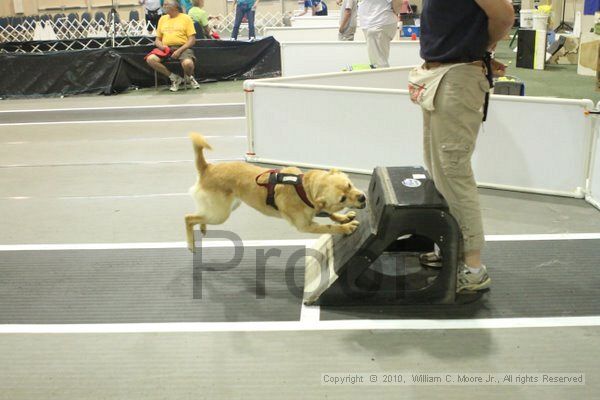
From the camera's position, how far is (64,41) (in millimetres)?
10984

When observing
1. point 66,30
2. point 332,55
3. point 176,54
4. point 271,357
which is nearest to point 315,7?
point 66,30

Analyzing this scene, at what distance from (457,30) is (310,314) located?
4.99 feet

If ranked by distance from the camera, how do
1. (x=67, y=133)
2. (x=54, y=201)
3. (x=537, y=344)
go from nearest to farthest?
(x=537, y=344) < (x=54, y=201) < (x=67, y=133)

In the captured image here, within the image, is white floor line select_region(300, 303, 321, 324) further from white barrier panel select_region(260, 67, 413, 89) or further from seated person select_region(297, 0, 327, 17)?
seated person select_region(297, 0, 327, 17)

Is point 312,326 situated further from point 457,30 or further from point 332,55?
point 332,55

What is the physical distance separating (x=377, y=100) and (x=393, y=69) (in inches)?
57.3

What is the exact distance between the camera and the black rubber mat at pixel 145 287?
2.92 metres

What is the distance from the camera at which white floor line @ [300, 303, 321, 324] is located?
2.81 metres

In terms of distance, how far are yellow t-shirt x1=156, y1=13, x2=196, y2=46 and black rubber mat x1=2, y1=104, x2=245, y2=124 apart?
1647mm

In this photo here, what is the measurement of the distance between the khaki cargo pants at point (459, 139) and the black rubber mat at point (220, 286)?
0.47 meters

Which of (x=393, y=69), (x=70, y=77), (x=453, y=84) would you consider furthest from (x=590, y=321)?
(x=70, y=77)

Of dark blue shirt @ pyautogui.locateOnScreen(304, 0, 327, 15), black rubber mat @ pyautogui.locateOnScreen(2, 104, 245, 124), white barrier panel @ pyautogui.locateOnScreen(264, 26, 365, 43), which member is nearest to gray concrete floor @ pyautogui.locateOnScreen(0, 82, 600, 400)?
black rubber mat @ pyautogui.locateOnScreen(2, 104, 245, 124)

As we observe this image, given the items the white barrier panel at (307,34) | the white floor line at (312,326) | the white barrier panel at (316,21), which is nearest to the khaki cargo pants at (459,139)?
the white floor line at (312,326)

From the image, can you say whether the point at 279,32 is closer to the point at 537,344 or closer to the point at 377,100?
the point at 377,100
